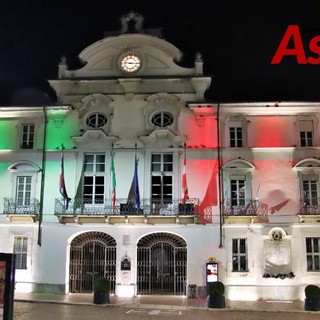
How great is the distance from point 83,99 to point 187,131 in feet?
20.6

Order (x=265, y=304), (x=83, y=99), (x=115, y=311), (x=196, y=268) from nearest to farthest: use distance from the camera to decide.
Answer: (x=115, y=311)
(x=265, y=304)
(x=196, y=268)
(x=83, y=99)

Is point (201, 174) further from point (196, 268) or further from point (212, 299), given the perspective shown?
point (212, 299)

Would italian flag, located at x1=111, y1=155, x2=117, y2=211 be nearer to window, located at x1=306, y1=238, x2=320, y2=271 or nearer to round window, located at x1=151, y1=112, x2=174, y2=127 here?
round window, located at x1=151, y1=112, x2=174, y2=127

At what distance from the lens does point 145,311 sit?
21781 millimetres

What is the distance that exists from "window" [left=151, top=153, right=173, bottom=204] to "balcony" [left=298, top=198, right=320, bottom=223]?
7.07 metres

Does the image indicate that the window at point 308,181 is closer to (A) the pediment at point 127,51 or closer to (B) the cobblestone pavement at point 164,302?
(B) the cobblestone pavement at point 164,302

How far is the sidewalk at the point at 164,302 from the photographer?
2319 cm

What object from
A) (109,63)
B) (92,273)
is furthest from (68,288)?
(109,63)

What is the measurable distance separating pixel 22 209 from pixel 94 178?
4.36 metres

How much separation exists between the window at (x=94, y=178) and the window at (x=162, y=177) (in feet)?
9.44

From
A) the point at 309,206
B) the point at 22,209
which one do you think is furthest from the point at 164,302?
the point at 22,209

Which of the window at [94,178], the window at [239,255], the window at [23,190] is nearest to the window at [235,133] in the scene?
the window at [239,255]

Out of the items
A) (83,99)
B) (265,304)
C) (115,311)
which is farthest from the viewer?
(83,99)

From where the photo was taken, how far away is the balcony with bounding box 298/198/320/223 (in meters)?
26.9
